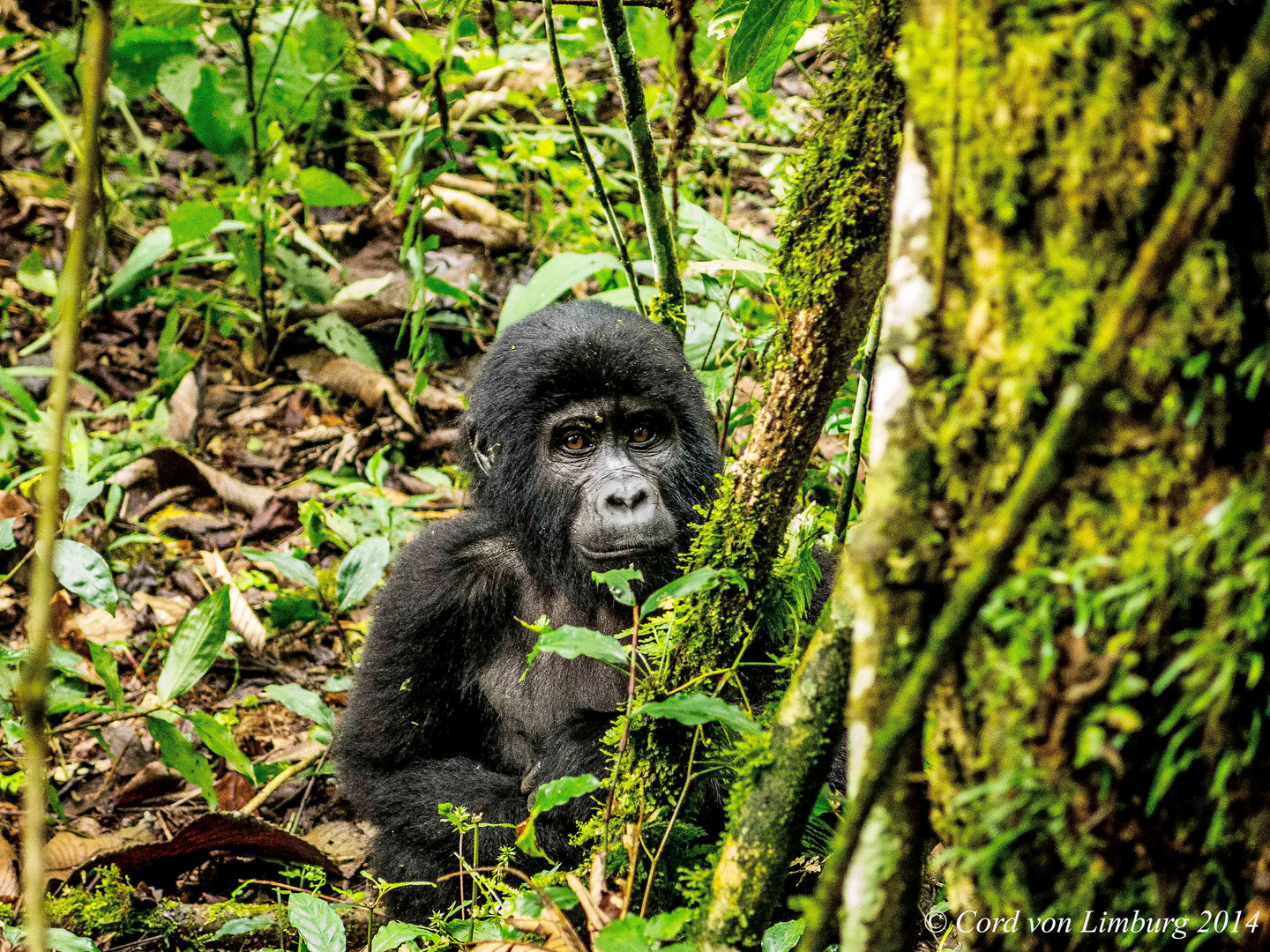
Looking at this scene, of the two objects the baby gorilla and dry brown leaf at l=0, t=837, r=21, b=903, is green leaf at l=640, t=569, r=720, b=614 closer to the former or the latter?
the baby gorilla

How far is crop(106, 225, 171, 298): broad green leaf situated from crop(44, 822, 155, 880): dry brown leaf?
162 inches

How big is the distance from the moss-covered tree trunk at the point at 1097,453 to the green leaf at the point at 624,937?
0.61 meters

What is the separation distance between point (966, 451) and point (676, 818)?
1165 millimetres

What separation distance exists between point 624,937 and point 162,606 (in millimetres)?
4273

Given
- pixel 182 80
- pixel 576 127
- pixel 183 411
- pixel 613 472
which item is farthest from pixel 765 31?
pixel 182 80

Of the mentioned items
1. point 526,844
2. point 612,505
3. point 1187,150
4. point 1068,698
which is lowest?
point 526,844

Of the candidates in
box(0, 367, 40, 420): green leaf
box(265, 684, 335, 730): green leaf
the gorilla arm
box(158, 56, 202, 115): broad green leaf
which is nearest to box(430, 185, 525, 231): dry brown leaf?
box(158, 56, 202, 115): broad green leaf

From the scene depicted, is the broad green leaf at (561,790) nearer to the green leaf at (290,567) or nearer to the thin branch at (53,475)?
the thin branch at (53,475)

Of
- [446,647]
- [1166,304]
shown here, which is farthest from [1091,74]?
[446,647]

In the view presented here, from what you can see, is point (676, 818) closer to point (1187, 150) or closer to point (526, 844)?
point (526, 844)

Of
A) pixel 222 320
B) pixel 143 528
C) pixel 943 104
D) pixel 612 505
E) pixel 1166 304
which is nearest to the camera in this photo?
pixel 1166 304

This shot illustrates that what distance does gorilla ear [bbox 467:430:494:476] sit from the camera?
13.0ft

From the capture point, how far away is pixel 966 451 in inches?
51.0

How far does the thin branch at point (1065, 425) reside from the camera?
3.64 ft
